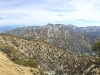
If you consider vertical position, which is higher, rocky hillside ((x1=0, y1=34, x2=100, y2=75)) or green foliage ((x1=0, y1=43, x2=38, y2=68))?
green foliage ((x1=0, y1=43, x2=38, y2=68))

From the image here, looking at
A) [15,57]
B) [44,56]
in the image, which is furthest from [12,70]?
[44,56]

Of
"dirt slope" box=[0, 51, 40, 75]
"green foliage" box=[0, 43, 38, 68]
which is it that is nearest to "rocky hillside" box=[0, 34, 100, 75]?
"green foliage" box=[0, 43, 38, 68]

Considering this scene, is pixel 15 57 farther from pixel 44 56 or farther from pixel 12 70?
pixel 44 56

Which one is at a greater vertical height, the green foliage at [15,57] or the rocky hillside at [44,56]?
the green foliage at [15,57]

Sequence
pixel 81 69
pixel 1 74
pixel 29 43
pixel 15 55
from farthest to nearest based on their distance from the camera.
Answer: pixel 29 43 → pixel 15 55 → pixel 81 69 → pixel 1 74

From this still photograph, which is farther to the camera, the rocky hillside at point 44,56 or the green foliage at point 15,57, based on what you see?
the rocky hillside at point 44,56

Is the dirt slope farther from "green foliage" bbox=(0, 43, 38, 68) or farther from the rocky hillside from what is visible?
"green foliage" bbox=(0, 43, 38, 68)

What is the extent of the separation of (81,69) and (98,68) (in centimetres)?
714

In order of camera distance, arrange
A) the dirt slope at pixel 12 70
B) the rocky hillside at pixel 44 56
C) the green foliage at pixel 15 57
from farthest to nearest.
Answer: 1. the rocky hillside at pixel 44 56
2. the green foliage at pixel 15 57
3. the dirt slope at pixel 12 70

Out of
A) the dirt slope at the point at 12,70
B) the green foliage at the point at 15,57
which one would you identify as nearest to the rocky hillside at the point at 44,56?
the green foliage at the point at 15,57

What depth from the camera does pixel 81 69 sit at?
52.3 m

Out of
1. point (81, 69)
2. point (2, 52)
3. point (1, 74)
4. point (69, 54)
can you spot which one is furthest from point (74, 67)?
point (69, 54)

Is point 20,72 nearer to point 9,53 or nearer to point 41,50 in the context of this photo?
point 9,53

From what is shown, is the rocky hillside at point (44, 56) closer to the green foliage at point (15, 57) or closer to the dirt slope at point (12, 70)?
the green foliage at point (15, 57)
